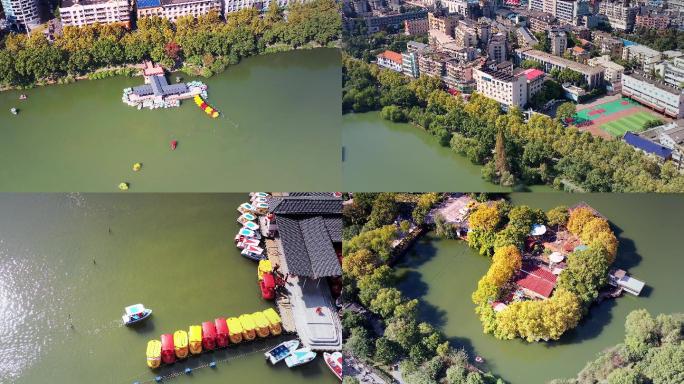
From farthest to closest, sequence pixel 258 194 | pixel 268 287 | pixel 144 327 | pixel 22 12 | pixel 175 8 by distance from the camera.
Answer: pixel 175 8, pixel 22 12, pixel 258 194, pixel 268 287, pixel 144 327

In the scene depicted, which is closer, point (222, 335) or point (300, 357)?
point (300, 357)

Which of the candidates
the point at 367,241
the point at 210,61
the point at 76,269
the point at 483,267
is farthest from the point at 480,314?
the point at 210,61

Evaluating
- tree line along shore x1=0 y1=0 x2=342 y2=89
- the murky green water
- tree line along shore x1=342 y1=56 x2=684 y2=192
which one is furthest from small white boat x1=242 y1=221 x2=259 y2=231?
tree line along shore x1=0 y1=0 x2=342 y2=89

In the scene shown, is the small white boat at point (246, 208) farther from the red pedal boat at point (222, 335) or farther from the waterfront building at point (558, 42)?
the waterfront building at point (558, 42)

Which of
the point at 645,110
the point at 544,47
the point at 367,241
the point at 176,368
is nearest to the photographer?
the point at 176,368

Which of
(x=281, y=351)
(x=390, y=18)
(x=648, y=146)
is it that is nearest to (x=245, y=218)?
(x=281, y=351)

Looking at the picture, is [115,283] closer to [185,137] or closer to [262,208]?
[262,208]

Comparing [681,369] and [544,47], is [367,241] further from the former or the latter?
[544,47]

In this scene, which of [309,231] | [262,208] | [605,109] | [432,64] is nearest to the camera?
[309,231]
